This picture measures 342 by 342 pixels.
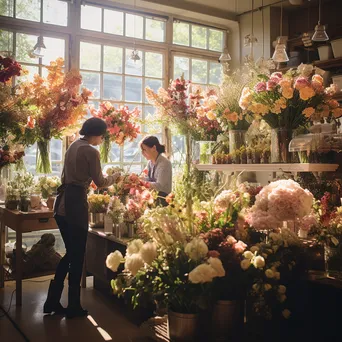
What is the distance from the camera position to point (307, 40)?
5.52m

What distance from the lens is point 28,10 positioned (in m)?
5.31

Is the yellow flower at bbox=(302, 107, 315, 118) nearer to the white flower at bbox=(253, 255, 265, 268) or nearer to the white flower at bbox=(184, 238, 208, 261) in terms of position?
the white flower at bbox=(253, 255, 265, 268)

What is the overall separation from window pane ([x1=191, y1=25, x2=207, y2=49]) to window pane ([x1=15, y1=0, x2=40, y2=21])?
7.21 ft

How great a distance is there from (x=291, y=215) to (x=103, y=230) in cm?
227

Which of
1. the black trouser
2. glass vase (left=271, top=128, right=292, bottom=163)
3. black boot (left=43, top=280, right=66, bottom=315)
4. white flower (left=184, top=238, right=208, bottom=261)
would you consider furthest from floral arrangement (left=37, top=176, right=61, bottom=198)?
white flower (left=184, top=238, right=208, bottom=261)

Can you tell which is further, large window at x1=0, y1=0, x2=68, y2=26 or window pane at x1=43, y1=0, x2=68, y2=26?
window pane at x1=43, y1=0, x2=68, y2=26

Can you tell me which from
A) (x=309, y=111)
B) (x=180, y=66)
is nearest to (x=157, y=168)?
(x=309, y=111)

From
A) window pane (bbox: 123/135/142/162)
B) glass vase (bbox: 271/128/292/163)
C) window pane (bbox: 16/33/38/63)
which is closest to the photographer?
glass vase (bbox: 271/128/292/163)

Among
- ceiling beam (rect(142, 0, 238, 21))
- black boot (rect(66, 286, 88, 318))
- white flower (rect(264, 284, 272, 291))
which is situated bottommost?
black boot (rect(66, 286, 88, 318))

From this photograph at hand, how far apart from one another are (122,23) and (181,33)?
2.99ft

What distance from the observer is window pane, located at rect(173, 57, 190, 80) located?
6.43 m

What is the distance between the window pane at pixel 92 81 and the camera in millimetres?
5723

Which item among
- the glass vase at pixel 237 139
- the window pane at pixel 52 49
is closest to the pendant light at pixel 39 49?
the window pane at pixel 52 49

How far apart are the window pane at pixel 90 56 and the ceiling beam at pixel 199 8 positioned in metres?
0.94
